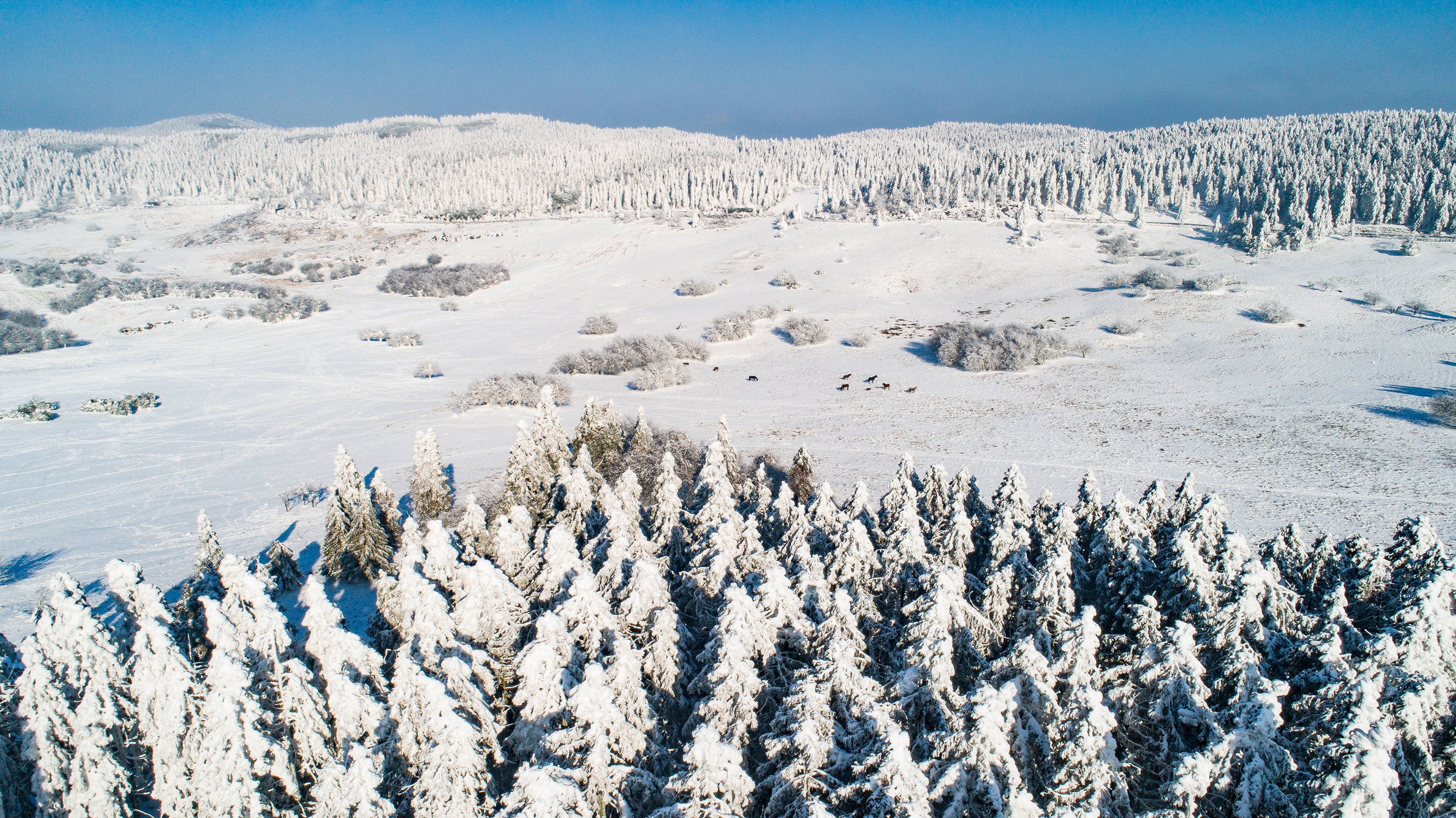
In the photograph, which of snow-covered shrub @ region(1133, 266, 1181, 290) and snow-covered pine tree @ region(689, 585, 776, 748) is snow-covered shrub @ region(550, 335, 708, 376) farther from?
snow-covered shrub @ region(1133, 266, 1181, 290)

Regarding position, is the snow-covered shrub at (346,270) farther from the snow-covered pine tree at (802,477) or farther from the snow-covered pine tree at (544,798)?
the snow-covered pine tree at (544,798)

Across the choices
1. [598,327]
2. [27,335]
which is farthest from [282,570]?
[27,335]

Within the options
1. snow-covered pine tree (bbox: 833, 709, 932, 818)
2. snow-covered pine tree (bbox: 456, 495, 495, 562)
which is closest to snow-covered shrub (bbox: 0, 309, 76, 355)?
snow-covered pine tree (bbox: 456, 495, 495, 562)

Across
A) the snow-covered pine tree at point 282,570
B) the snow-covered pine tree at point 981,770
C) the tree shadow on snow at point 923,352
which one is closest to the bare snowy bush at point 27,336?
the snow-covered pine tree at point 282,570

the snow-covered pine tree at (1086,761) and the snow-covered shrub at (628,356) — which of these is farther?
the snow-covered shrub at (628,356)

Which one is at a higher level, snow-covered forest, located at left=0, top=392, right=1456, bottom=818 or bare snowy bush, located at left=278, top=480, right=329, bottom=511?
snow-covered forest, located at left=0, top=392, right=1456, bottom=818

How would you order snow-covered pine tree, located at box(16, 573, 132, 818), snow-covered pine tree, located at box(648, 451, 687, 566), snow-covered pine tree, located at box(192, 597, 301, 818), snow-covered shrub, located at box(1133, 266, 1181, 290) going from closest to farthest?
snow-covered pine tree, located at box(192, 597, 301, 818) → snow-covered pine tree, located at box(16, 573, 132, 818) → snow-covered pine tree, located at box(648, 451, 687, 566) → snow-covered shrub, located at box(1133, 266, 1181, 290)

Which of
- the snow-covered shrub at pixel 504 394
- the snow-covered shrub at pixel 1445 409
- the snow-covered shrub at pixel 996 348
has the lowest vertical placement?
the snow-covered shrub at pixel 504 394

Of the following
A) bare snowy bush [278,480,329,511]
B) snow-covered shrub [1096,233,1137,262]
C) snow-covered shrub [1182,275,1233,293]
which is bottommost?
bare snowy bush [278,480,329,511]

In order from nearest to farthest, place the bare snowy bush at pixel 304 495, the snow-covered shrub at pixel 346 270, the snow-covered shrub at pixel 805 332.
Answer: the bare snowy bush at pixel 304 495 < the snow-covered shrub at pixel 805 332 < the snow-covered shrub at pixel 346 270

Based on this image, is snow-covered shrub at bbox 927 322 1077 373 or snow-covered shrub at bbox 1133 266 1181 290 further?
snow-covered shrub at bbox 1133 266 1181 290
